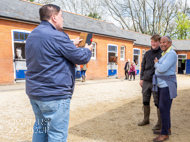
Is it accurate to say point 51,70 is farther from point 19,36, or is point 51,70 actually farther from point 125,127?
point 19,36

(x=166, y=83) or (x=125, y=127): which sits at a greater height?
(x=166, y=83)

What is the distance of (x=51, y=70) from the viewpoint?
1.63 meters

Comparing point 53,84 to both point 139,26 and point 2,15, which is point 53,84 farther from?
point 139,26

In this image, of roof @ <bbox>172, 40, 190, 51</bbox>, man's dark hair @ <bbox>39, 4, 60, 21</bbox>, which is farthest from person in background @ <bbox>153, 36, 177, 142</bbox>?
roof @ <bbox>172, 40, 190, 51</bbox>

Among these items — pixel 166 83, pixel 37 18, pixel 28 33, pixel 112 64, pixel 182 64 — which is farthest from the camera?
pixel 182 64

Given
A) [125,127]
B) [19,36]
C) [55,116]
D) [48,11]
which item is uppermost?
[19,36]

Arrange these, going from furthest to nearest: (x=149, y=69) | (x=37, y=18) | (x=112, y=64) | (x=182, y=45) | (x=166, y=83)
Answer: (x=182, y=45) → (x=112, y=64) → (x=37, y=18) → (x=149, y=69) → (x=166, y=83)

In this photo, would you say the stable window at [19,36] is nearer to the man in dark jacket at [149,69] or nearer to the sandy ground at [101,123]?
the sandy ground at [101,123]

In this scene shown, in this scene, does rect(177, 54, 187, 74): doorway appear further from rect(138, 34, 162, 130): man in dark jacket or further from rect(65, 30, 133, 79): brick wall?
rect(138, 34, 162, 130): man in dark jacket

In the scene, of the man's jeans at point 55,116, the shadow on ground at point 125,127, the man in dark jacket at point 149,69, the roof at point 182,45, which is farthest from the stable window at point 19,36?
the roof at point 182,45

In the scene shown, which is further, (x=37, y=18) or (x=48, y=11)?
(x=37, y=18)

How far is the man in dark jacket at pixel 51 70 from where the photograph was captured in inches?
63.3

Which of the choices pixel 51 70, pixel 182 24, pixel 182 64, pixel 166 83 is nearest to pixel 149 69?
pixel 166 83

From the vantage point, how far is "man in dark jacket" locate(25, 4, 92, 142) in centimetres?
161
